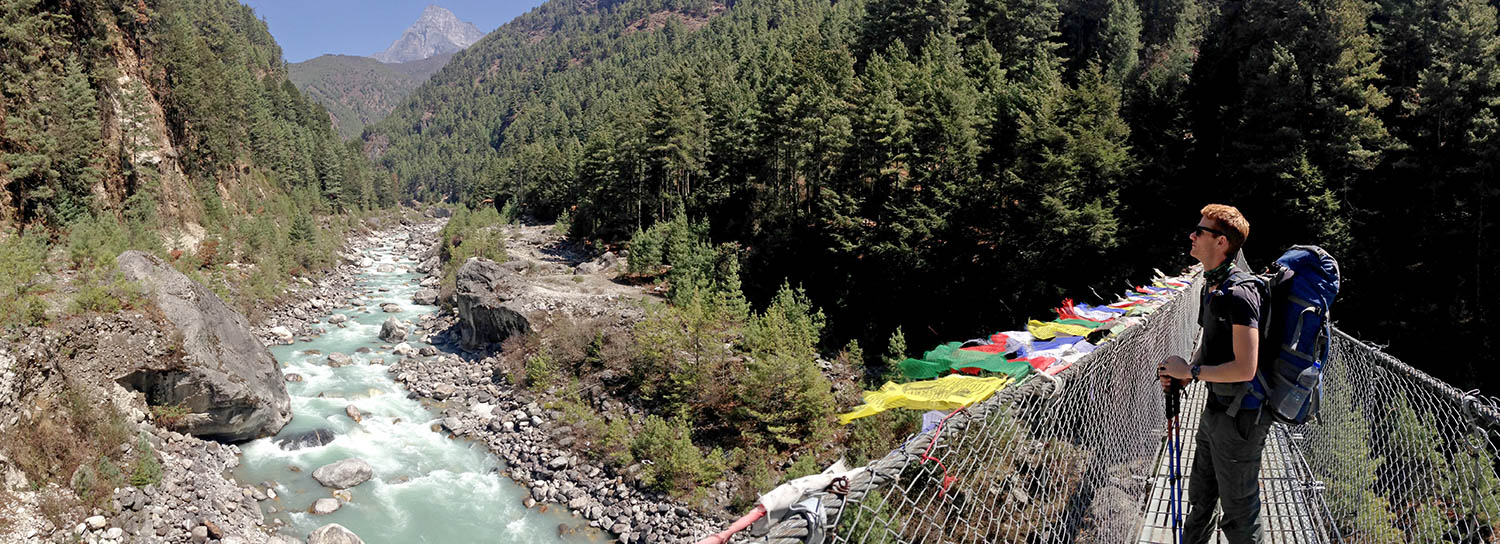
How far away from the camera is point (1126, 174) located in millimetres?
20656

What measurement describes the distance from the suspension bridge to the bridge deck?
0.04 ft

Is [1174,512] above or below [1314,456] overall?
above

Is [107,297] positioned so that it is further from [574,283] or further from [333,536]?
[574,283]

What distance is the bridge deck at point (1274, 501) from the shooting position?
415 centimetres

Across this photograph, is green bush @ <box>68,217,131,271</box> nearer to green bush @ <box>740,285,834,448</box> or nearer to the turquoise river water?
the turquoise river water

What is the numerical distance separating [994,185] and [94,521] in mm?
22162

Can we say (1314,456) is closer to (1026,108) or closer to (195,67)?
(1026,108)

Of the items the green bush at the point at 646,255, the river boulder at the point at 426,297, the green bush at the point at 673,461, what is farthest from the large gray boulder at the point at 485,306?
the green bush at the point at 673,461

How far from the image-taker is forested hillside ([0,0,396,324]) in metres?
19.4

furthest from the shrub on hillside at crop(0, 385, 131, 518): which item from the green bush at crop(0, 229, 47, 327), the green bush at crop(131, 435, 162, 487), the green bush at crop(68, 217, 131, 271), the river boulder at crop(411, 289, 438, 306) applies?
the river boulder at crop(411, 289, 438, 306)

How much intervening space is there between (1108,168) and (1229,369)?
62.7 ft

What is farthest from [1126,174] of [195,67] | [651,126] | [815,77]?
[195,67]

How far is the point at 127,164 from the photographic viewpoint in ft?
87.0

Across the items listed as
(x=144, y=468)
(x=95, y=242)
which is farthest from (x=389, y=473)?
(x=95, y=242)
